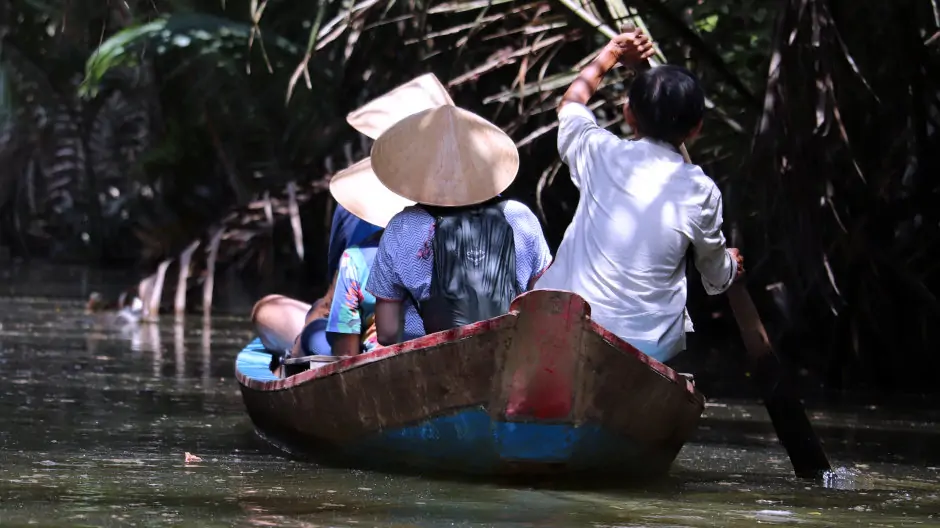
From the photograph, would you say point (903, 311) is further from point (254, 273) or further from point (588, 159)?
point (254, 273)

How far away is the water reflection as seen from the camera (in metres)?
3.88

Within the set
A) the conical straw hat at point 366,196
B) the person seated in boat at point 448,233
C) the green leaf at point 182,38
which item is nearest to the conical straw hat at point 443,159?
the person seated in boat at point 448,233

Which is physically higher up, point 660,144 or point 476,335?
point 660,144

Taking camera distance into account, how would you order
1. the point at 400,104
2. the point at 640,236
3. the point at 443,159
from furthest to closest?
the point at 400,104
the point at 443,159
the point at 640,236

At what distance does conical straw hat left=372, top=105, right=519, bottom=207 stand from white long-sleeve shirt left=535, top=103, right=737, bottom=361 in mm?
395

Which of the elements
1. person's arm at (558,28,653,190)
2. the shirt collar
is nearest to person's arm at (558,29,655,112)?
person's arm at (558,28,653,190)

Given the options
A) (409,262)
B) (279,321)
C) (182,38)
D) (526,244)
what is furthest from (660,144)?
(182,38)

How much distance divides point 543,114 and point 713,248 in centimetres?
531

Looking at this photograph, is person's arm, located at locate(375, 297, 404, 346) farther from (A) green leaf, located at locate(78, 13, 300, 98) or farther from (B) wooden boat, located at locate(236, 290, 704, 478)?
(A) green leaf, located at locate(78, 13, 300, 98)

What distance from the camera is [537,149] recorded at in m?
10.5

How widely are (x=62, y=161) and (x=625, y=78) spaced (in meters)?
15.6

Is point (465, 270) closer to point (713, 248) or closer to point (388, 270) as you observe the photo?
point (388, 270)

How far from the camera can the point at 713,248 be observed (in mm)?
4605

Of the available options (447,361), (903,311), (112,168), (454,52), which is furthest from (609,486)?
(112,168)
